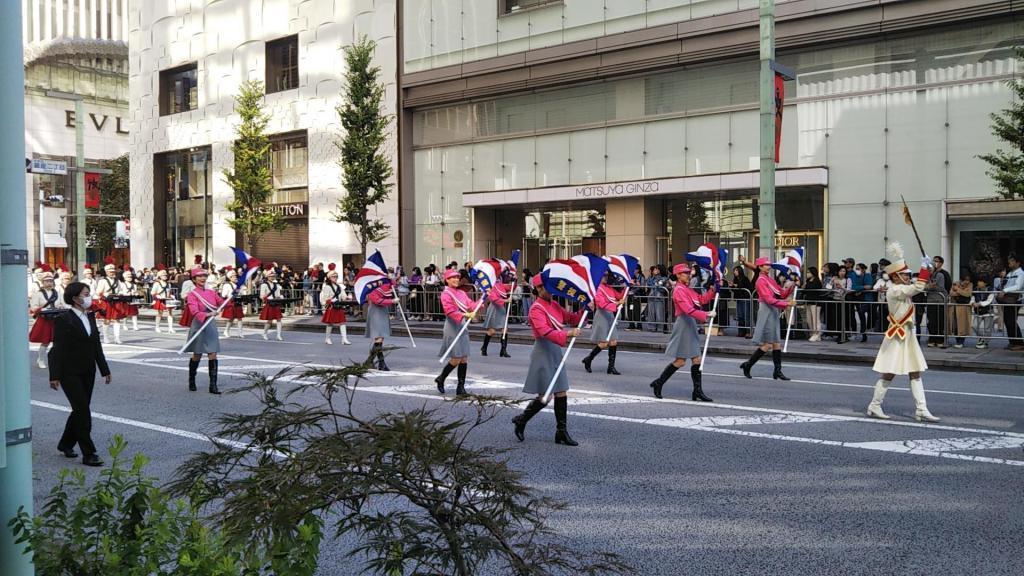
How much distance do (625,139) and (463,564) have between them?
25641 millimetres

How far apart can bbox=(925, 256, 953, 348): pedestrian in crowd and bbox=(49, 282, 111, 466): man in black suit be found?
1564 cm

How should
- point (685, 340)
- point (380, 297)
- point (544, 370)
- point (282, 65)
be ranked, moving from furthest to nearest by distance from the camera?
point (282, 65) < point (380, 297) < point (685, 340) < point (544, 370)

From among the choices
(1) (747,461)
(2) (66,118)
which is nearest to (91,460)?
(1) (747,461)

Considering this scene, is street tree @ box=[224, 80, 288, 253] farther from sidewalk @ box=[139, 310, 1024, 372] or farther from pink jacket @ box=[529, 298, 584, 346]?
pink jacket @ box=[529, 298, 584, 346]

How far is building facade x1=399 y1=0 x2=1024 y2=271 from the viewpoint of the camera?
72.0 feet

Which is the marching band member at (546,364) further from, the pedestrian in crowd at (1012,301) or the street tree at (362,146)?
the street tree at (362,146)

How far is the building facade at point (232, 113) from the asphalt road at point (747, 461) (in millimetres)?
21874

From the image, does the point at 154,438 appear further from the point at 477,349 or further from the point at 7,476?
the point at 477,349

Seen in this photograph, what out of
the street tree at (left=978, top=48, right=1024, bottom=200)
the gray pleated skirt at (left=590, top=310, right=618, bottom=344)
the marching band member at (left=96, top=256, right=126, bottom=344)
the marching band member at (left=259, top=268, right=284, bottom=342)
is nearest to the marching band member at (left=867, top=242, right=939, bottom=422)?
the gray pleated skirt at (left=590, top=310, right=618, bottom=344)

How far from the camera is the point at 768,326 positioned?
45.3 ft

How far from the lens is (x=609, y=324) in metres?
15.3

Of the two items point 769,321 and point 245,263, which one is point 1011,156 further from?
point 245,263

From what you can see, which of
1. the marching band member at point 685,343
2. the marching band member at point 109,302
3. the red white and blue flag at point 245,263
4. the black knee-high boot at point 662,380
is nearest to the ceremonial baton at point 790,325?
the marching band member at point 685,343

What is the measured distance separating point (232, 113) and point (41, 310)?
84.3ft
